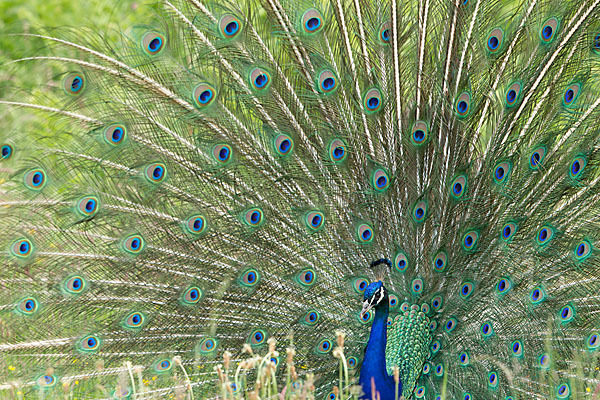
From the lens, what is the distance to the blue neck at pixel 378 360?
12.3 feet

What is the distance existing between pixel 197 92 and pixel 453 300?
5.30 ft

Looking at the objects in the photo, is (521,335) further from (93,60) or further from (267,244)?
(93,60)

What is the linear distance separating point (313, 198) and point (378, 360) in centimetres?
86

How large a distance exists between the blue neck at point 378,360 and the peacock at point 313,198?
0.01 metres

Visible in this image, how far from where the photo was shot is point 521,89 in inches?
150

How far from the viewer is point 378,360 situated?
12.3 feet

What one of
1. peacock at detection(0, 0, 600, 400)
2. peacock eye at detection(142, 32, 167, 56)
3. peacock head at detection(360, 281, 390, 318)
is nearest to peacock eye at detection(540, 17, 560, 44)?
peacock at detection(0, 0, 600, 400)

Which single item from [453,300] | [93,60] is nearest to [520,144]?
[453,300]

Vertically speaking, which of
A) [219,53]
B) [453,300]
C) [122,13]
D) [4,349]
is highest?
[122,13]

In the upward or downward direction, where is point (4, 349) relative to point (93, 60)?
downward

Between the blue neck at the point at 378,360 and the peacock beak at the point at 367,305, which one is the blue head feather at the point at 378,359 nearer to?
the blue neck at the point at 378,360

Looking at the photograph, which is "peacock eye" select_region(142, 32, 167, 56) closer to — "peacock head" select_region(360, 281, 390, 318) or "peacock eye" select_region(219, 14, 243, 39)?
"peacock eye" select_region(219, 14, 243, 39)

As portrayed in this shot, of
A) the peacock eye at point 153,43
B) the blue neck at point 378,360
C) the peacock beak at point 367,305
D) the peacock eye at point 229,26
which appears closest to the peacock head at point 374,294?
the peacock beak at point 367,305

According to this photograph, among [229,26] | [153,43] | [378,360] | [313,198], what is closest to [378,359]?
[378,360]
